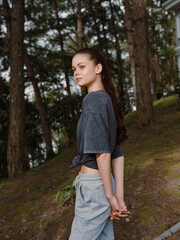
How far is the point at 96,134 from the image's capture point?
1.75 meters

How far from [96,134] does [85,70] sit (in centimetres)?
52

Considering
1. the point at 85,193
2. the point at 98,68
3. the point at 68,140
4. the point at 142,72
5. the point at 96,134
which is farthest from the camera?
the point at 68,140

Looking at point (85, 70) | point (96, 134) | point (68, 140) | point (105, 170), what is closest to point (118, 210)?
point (105, 170)

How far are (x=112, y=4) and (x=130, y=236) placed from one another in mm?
20144

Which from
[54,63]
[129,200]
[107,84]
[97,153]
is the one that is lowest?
→ [129,200]

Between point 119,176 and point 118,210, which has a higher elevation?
point 119,176

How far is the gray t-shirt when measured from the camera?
1.75 m

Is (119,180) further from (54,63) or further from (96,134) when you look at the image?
(54,63)

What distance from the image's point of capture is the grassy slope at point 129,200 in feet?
13.0

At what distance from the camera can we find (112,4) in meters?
20.6

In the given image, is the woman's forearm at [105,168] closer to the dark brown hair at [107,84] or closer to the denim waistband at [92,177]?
the denim waistband at [92,177]

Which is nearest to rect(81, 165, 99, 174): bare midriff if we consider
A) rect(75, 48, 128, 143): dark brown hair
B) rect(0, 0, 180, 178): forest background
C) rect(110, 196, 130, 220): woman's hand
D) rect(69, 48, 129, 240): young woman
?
rect(69, 48, 129, 240): young woman

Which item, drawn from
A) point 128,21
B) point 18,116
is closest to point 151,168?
point 18,116

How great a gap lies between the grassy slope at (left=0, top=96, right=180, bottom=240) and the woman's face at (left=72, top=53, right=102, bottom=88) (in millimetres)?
2681
